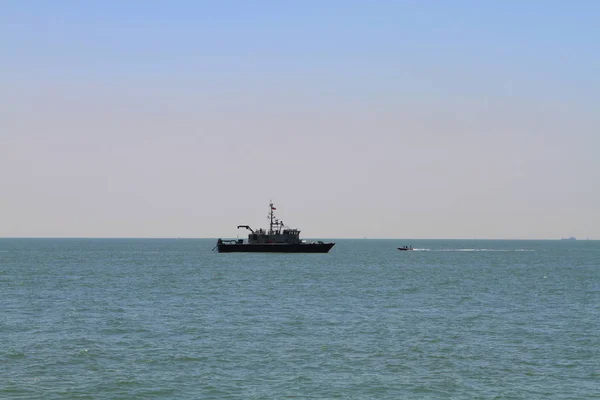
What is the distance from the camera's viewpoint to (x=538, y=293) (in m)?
72.5

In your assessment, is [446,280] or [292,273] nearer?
[446,280]

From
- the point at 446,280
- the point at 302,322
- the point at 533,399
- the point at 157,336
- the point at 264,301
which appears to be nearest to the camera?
→ the point at 533,399

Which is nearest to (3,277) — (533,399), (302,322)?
(302,322)

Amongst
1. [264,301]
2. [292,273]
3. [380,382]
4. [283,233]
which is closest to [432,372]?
[380,382]

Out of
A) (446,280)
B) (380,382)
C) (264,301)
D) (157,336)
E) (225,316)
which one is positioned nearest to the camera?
(380,382)

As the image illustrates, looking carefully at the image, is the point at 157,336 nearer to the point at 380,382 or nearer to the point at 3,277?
the point at 380,382

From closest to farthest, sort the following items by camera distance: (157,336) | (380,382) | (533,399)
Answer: (533,399) < (380,382) < (157,336)

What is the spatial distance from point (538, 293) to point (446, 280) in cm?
1985

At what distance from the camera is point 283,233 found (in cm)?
15312

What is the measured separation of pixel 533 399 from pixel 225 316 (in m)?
28.3

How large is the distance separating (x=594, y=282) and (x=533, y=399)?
6935cm

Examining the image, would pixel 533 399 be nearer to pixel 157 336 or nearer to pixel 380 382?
pixel 380 382

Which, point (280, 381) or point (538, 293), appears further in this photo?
point (538, 293)

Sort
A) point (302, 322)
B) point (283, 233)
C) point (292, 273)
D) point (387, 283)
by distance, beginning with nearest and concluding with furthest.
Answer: point (302, 322), point (387, 283), point (292, 273), point (283, 233)
